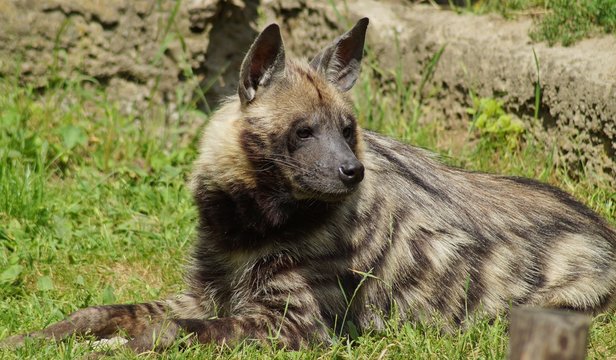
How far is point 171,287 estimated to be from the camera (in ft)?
16.2

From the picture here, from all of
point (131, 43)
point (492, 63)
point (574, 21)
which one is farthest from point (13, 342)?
point (574, 21)

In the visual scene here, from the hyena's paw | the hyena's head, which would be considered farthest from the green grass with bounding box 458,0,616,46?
the hyena's paw

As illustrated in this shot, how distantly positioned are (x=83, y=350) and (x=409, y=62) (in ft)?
11.6

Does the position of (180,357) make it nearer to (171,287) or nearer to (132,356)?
(132,356)

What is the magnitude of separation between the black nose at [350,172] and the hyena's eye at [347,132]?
285 mm

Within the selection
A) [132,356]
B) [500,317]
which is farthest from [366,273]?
[132,356]

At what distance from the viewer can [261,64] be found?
4270 millimetres

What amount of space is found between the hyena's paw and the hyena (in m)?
0.05

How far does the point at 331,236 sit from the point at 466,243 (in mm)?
700

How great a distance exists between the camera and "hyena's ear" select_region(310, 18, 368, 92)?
446 cm

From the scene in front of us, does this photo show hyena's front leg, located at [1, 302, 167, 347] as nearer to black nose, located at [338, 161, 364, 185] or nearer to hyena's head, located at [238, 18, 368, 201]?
hyena's head, located at [238, 18, 368, 201]

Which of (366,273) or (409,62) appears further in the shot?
(409,62)

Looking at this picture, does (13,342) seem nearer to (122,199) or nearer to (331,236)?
(331,236)

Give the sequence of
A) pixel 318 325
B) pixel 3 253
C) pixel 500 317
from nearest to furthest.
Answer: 1. pixel 318 325
2. pixel 500 317
3. pixel 3 253
